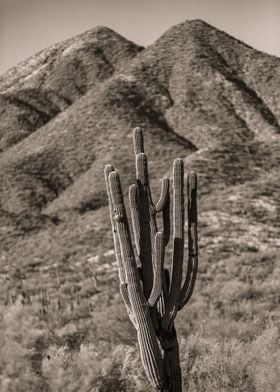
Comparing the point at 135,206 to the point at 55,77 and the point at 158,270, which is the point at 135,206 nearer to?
the point at 158,270

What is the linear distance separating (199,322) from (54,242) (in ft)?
35.0

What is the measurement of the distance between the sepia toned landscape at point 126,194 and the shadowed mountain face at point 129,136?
10cm

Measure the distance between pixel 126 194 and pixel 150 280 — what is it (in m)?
18.4

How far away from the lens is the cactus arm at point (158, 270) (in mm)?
7496

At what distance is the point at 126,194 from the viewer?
86.1 feet

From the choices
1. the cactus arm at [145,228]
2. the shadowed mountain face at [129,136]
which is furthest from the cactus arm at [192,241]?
the shadowed mountain face at [129,136]

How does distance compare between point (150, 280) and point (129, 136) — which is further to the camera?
point (129, 136)

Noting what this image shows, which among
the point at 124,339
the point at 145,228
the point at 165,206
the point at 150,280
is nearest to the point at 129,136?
the point at 124,339

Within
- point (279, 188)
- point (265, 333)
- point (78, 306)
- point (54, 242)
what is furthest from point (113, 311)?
point (279, 188)

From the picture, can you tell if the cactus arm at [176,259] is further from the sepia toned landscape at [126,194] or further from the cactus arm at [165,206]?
the sepia toned landscape at [126,194]

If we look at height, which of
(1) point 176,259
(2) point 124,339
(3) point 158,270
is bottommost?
(2) point 124,339

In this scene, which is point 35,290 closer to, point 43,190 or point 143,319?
point 143,319

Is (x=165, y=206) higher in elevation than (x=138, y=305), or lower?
higher

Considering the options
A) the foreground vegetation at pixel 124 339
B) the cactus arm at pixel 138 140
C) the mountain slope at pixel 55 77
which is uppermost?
the cactus arm at pixel 138 140
